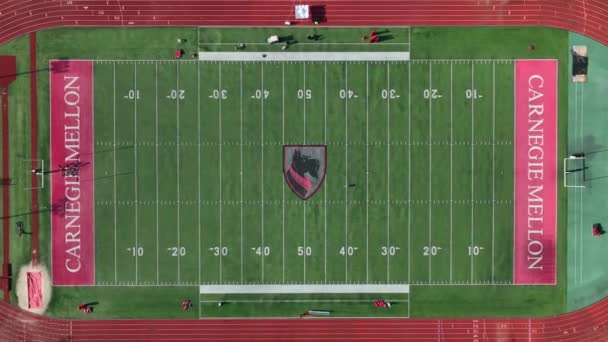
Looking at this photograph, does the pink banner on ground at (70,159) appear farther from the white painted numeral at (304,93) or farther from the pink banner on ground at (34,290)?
the white painted numeral at (304,93)

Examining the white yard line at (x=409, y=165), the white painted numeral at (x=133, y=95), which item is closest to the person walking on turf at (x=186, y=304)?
the white painted numeral at (x=133, y=95)

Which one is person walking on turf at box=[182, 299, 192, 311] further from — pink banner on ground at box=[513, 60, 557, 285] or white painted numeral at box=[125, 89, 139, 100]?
pink banner on ground at box=[513, 60, 557, 285]

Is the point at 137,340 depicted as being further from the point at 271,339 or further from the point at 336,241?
the point at 336,241

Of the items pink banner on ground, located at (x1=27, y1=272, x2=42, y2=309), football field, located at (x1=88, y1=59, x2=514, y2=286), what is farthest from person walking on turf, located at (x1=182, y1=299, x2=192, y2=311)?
pink banner on ground, located at (x1=27, y1=272, x2=42, y2=309)

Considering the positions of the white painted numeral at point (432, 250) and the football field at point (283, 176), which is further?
the white painted numeral at point (432, 250)

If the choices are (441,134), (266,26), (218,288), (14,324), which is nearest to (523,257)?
(441,134)

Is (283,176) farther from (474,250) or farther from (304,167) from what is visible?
(474,250)
